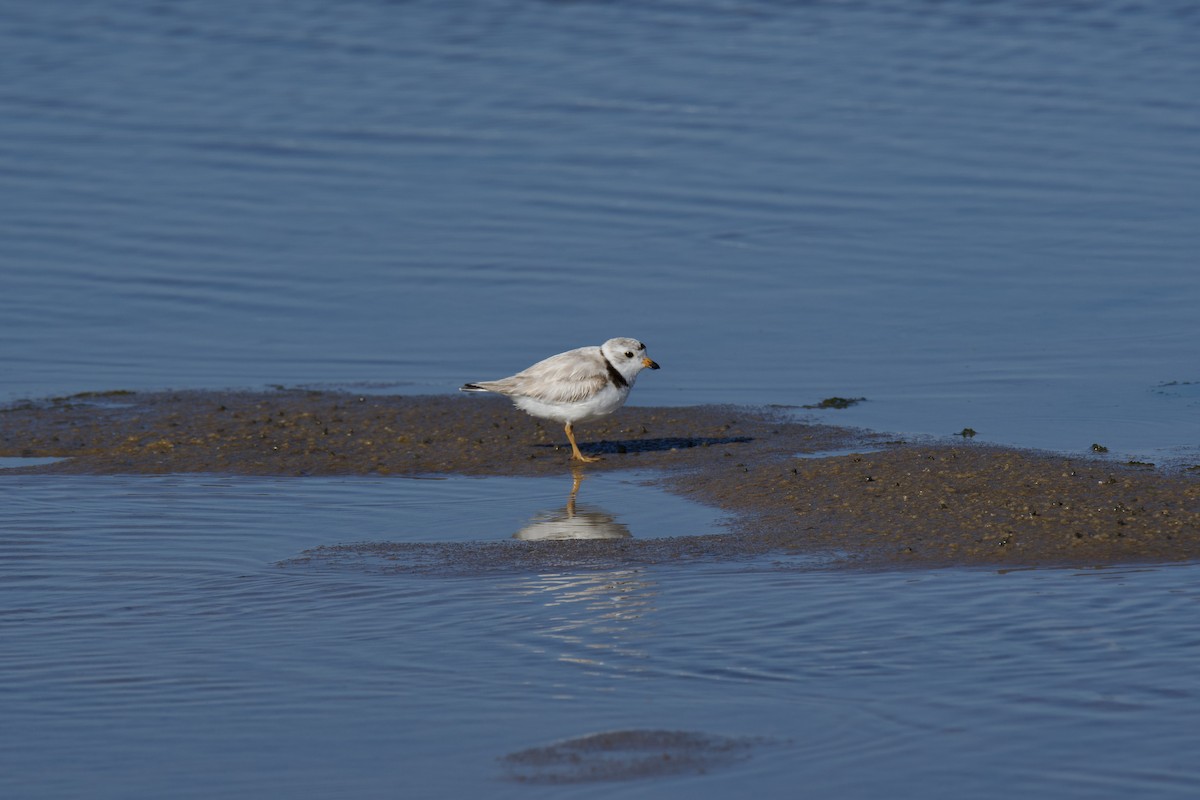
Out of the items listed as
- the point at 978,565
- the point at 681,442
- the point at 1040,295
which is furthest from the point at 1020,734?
the point at 1040,295

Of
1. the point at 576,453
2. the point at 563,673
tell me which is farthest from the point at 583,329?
the point at 563,673

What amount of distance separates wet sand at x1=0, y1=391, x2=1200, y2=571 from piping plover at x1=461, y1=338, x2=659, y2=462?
0.36 m

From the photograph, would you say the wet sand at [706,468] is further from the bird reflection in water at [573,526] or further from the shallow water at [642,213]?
the shallow water at [642,213]

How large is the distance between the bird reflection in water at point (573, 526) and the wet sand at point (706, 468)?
9.1 inches

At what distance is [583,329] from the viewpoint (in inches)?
655

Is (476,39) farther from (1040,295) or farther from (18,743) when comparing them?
(18,743)

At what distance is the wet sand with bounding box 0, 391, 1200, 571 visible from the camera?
33.4 feet

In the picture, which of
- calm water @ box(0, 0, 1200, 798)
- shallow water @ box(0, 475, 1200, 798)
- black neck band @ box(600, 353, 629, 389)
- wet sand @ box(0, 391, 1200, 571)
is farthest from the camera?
black neck band @ box(600, 353, 629, 389)

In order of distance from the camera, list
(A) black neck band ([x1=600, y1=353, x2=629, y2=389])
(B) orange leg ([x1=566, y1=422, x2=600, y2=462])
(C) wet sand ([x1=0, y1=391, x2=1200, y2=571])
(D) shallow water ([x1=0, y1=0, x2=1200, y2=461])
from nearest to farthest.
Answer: (C) wet sand ([x1=0, y1=391, x2=1200, y2=571])
(B) orange leg ([x1=566, y1=422, x2=600, y2=462])
(A) black neck band ([x1=600, y1=353, x2=629, y2=389])
(D) shallow water ([x1=0, y1=0, x2=1200, y2=461])

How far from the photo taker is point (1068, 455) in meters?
12.3

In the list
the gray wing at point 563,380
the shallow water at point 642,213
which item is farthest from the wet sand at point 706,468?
the shallow water at point 642,213

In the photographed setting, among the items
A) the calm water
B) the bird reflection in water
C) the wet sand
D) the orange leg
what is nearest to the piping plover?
the orange leg

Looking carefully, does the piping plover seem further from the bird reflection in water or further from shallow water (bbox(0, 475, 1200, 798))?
shallow water (bbox(0, 475, 1200, 798))

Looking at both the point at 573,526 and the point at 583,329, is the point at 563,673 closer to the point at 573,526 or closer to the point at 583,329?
the point at 573,526
